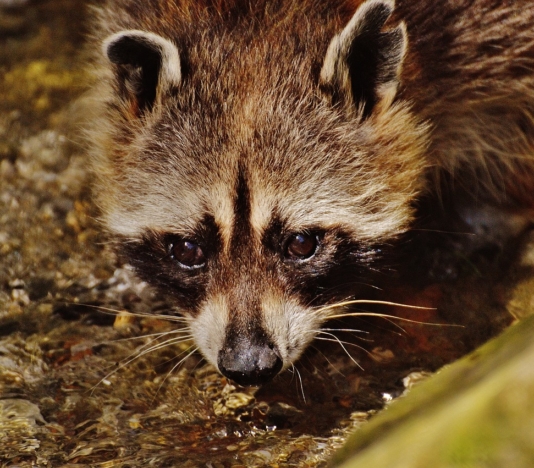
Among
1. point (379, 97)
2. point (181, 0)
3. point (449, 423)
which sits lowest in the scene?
point (449, 423)

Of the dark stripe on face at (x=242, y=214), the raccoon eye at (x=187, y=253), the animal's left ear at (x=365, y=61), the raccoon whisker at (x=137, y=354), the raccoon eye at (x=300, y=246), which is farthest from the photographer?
the raccoon whisker at (x=137, y=354)

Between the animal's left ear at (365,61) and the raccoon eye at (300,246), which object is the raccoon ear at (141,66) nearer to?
the animal's left ear at (365,61)

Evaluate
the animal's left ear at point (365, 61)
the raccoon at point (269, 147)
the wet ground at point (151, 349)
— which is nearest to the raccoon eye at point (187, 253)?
the raccoon at point (269, 147)

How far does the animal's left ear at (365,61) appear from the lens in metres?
4.22

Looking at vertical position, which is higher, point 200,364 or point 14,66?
point 14,66

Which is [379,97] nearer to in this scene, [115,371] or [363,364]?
[363,364]

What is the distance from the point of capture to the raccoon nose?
14.1 ft

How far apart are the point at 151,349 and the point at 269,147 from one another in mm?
1458

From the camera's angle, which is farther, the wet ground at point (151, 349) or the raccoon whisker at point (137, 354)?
the raccoon whisker at point (137, 354)

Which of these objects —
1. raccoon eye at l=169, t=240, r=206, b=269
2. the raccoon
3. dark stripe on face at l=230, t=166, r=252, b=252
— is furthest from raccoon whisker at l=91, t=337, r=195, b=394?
dark stripe on face at l=230, t=166, r=252, b=252

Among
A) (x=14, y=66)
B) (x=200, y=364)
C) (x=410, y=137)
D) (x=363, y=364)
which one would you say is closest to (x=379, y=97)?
(x=410, y=137)

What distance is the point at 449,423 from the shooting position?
2.94 m

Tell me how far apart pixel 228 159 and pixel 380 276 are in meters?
1.34

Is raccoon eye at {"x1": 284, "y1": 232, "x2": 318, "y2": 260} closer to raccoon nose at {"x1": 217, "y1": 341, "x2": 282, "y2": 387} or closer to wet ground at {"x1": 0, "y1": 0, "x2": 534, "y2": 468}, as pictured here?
raccoon nose at {"x1": 217, "y1": 341, "x2": 282, "y2": 387}
